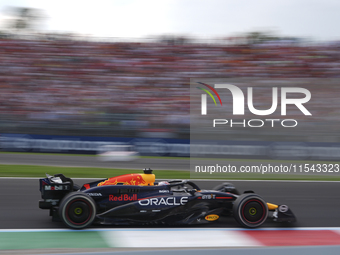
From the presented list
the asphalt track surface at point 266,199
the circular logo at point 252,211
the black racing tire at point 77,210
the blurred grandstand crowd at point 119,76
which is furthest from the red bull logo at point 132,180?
the blurred grandstand crowd at point 119,76

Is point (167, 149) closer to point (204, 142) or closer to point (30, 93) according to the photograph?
point (204, 142)

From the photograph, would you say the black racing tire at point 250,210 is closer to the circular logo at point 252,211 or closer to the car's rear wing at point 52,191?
the circular logo at point 252,211

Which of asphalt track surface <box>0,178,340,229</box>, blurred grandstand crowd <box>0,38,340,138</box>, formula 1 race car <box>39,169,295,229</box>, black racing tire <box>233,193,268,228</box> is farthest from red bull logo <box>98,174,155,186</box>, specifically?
blurred grandstand crowd <box>0,38,340,138</box>

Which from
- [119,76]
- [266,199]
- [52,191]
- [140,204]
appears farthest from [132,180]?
[119,76]

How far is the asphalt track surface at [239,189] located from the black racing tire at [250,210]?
0.65 ft

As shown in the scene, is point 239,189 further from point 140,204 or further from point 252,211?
point 140,204

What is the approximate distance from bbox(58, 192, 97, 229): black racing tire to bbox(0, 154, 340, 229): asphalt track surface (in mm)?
297

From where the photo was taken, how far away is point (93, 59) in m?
15.8

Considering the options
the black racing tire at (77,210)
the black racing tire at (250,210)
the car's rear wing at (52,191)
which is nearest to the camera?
the black racing tire at (77,210)

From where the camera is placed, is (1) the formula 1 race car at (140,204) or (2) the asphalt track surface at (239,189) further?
(2) the asphalt track surface at (239,189)

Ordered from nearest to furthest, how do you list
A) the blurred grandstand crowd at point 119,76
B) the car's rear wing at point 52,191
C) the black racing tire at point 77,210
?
1. the black racing tire at point 77,210
2. the car's rear wing at point 52,191
3. the blurred grandstand crowd at point 119,76

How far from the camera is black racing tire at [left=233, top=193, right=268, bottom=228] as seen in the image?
4.45 metres

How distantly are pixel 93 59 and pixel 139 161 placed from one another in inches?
257

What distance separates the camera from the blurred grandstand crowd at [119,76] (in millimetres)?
12477
